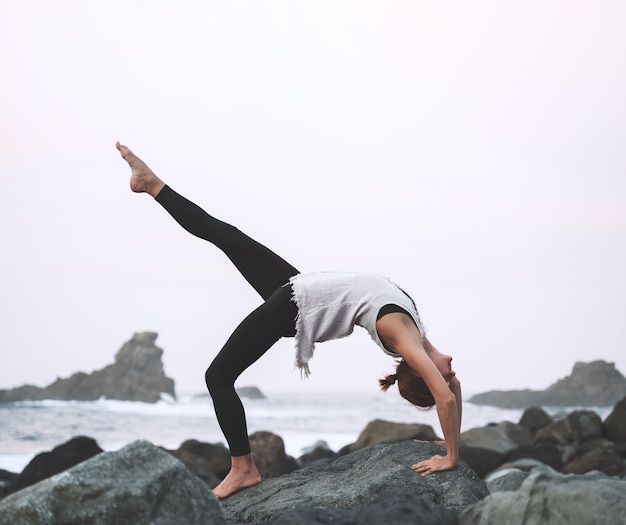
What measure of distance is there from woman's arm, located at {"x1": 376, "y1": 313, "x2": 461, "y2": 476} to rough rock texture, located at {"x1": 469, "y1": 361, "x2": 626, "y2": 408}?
1231 inches

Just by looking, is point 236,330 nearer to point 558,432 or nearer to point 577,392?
point 558,432

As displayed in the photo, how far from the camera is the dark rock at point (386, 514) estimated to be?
3822mm

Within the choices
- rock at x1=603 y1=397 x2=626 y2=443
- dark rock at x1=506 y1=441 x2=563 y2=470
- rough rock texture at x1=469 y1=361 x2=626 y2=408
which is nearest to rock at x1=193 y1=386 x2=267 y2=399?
rough rock texture at x1=469 y1=361 x2=626 y2=408

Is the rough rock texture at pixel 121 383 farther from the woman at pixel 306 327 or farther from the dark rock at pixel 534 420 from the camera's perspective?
the woman at pixel 306 327

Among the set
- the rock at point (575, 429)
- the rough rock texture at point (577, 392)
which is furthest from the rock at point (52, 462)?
the rough rock texture at point (577, 392)

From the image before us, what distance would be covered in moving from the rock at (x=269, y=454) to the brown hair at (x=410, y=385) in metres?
7.81

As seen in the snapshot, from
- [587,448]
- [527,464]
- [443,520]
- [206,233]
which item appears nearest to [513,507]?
[443,520]

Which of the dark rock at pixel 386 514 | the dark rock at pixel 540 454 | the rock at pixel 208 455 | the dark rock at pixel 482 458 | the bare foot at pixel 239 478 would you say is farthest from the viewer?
the dark rock at pixel 540 454

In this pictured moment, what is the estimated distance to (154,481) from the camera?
3.47 metres

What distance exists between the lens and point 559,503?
364 cm

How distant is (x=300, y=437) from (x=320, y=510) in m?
18.9

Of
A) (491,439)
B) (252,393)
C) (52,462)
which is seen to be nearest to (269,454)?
(52,462)

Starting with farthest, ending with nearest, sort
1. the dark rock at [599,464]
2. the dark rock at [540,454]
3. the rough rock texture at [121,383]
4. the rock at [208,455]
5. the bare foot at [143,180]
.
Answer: the rough rock texture at [121,383] → the dark rock at [540,454] → the dark rock at [599,464] → the rock at [208,455] → the bare foot at [143,180]

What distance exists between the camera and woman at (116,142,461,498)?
489 cm
